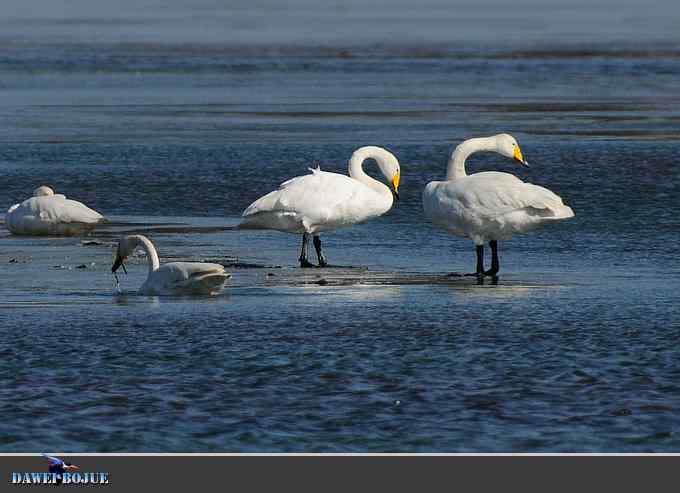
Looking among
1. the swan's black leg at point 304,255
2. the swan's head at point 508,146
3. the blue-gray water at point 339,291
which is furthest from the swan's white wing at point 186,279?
the swan's head at point 508,146

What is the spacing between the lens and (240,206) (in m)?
17.5

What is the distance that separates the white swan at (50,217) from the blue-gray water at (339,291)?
0.54 feet

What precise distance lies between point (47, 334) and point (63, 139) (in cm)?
1354

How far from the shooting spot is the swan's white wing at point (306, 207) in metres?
14.0

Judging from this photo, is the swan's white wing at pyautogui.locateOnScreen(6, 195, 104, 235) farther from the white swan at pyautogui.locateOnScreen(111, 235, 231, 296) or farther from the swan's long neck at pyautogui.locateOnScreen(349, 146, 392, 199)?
the white swan at pyautogui.locateOnScreen(111, 235, 231, 296)

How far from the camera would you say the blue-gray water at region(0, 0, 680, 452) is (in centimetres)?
823

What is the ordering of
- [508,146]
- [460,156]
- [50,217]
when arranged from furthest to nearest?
[50,217] → [508,146] → [460,156]

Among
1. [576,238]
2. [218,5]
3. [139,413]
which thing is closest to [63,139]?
[576,238]

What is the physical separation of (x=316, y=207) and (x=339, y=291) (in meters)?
1.98

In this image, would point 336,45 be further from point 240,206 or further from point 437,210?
point 437,210

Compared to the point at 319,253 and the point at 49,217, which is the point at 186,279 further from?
the point at 49,217

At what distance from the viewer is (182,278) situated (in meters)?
11.7

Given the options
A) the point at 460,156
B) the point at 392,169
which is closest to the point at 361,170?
the point at 392,169

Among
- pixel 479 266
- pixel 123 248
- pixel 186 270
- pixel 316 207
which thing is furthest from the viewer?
pixel 316 207
